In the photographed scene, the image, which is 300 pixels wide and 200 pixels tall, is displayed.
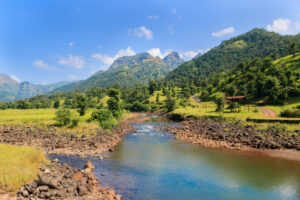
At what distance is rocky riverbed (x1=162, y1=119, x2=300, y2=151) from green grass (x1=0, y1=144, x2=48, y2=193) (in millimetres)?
36007

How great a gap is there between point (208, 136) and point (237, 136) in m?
7.40

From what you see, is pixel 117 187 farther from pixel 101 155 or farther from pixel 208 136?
pixel 208 136

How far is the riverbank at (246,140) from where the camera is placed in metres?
37.9

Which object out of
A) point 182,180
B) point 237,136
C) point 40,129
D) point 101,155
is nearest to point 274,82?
point 237,136

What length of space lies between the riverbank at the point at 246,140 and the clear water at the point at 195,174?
3959 millimetres

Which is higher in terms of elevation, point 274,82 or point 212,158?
point 274,82

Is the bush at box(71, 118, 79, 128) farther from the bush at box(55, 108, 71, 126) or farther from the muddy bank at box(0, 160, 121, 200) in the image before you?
the muddy bank at box(0, 160, 121, 200)

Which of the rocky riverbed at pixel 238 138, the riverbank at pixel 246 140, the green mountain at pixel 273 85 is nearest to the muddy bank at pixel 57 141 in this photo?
the riverbank at pixel 246 140

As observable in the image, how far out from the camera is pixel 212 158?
35.2m

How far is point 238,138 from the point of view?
1784 inches

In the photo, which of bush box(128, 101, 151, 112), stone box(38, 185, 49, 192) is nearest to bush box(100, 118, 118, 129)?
stone box(38, 185, 49, 192)

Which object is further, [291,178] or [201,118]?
[201,118]

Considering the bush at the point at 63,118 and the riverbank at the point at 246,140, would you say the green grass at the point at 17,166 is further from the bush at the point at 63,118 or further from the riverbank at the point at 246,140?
the riverbank at the point at 246,140

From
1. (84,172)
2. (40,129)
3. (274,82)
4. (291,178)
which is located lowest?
(291,178)
